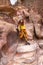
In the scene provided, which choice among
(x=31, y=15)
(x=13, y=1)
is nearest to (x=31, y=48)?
(x=31, y=15)

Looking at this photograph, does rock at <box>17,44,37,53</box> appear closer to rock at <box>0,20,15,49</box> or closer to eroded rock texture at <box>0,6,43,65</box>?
eroded rock texture at <box>0,6,43,65</box>

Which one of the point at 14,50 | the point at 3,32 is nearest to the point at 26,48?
the point at 14,50

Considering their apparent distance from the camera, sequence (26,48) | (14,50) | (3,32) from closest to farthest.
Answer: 1. (3,32)
2. (14,50)
3. (26,48)

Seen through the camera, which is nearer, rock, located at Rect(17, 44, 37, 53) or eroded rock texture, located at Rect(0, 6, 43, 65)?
eroded rock texture, located at Rect(0, 6, 43, 65)

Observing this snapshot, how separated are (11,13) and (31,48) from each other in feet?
3.71

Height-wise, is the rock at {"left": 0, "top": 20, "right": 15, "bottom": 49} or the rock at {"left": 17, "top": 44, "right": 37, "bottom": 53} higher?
the rock at {"left": 0, "top": 20, "right": 15, "bottom": 49}

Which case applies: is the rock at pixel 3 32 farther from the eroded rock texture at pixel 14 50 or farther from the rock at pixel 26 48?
the rock at pixel 26 48

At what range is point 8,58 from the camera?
2766 mm

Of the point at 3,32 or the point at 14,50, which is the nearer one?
the point at 3,32

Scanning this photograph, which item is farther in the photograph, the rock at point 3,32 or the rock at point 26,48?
the rock at point 26,48

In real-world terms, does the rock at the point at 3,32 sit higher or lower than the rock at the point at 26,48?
higher

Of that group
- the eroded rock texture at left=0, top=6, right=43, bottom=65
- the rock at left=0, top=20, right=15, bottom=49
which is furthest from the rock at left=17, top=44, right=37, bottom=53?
the rock at left=0, top=20, right=15, bottom=49

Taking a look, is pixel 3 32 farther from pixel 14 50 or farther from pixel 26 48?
pixel 26 48

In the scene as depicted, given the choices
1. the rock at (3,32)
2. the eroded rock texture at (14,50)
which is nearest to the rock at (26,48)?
the eroded rock texture at (14,50)
